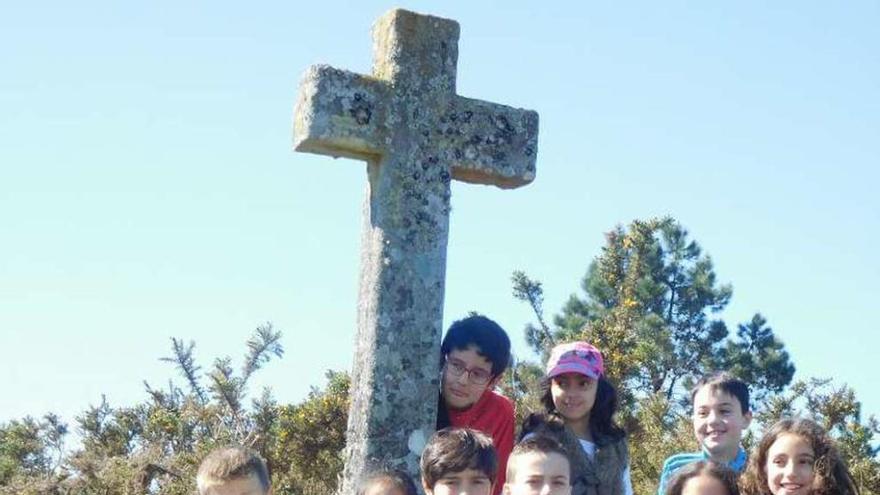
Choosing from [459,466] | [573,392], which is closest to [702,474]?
[573,392]

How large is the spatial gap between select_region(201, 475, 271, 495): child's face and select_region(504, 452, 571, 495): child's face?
869mm

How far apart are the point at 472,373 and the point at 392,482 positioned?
62 centimetres

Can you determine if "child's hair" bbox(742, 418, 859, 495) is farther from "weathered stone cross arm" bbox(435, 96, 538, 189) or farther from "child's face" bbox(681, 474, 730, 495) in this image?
"weathered stone cross arm" bbox(435, 96, 538, 189)

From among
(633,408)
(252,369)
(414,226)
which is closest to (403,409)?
(414,226)

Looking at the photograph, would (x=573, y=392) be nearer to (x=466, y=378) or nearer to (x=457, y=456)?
(x=466, y=378)

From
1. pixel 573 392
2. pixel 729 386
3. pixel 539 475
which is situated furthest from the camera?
pixel 729 386

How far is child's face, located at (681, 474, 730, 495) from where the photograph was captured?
15.7ft

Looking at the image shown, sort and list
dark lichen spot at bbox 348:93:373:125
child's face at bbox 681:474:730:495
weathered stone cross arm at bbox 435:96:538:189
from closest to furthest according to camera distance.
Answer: child's face at bbox 681:474:730:495
dark lichen spot at bbox 348:93:373:125
weathered stone cross arm at bbox 435:96:538:189

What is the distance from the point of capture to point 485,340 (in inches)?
201

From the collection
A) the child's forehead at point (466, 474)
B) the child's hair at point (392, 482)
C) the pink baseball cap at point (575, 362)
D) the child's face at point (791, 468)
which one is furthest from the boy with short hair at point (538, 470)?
the child's face at point (791, 468)

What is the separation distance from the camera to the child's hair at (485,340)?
5105mm

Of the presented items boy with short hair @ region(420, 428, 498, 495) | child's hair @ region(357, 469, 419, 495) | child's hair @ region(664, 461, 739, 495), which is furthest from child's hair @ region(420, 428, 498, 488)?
child's hair @ region(664, 461, 739, 495)

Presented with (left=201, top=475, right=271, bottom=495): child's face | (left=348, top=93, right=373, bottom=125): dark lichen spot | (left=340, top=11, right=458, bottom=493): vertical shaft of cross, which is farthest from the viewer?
(left=348, top=93, right=373, bottom=125): dark lichen spot

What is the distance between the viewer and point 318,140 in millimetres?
5273
